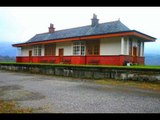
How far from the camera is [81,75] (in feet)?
55.8

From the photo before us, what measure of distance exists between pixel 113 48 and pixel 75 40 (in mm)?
4820

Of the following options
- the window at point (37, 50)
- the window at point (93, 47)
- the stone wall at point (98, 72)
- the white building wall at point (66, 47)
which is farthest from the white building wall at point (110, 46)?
the window at point (37, 50)

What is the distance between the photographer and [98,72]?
15.8 m

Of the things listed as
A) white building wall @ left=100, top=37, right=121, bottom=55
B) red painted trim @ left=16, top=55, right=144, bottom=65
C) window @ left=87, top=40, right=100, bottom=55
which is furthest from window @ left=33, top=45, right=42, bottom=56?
white building wall @ left=100, top=37, right=121, bottom=55

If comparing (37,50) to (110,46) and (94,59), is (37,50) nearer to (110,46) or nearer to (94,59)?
(94,59)

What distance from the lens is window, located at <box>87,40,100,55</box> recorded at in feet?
77.9

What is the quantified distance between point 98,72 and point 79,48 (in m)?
9.20

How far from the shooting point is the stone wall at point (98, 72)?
1305 centimetres

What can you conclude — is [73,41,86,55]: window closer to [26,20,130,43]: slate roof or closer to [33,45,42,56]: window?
[26,20,130,43]: slate roof

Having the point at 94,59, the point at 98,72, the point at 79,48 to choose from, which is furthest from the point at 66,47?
the point at 98,72

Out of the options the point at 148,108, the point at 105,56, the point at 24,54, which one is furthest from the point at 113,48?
the point at 24,54

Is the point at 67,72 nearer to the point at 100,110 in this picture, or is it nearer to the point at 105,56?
the point at 105,56

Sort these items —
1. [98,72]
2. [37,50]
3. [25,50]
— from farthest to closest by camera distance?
[25,50] → [37,50] → [98,72]

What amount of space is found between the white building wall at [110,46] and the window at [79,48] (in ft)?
7.86
